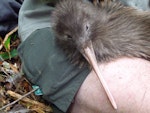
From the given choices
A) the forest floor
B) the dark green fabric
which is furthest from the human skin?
the forest floor

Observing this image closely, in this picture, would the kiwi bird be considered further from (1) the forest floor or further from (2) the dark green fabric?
(1) the forest floor

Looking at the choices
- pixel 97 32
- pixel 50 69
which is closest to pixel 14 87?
pixel 50 69

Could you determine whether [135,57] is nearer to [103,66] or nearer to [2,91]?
[103,66]

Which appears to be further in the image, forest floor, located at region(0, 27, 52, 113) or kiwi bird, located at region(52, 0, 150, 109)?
forest floor, located at region(0, 27, 52, 113)

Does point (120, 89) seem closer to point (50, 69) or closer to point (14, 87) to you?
point (50, 69)

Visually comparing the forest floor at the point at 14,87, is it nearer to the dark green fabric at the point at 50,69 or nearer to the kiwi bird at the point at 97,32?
the dark green fabric at the point at 50,69
